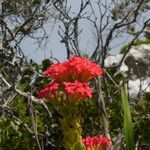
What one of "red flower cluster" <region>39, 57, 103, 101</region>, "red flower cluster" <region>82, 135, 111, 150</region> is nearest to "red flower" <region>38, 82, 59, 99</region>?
"red flower cluster" <region>39, 57, 103, 101</region>

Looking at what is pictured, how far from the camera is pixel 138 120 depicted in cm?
470

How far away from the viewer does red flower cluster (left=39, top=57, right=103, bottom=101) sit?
2.19 metres

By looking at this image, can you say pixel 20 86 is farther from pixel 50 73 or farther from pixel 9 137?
pixel 50 73

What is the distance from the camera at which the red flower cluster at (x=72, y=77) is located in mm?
2189

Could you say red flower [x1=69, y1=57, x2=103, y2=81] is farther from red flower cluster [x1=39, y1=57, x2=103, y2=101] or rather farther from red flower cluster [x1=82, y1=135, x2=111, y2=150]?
red flower cluster [x1=82, y1=135, x2=111, y2=150]

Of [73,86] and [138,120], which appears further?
[138,120]

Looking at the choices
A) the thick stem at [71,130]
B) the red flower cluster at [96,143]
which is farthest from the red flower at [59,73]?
the red flower cluster at [96,143]

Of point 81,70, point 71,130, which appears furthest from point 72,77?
point 71,130

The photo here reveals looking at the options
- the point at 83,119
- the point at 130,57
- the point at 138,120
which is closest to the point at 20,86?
the point at 83,119

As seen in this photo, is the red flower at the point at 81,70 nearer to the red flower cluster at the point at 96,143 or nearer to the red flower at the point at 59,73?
the red flower at the point at 59,73

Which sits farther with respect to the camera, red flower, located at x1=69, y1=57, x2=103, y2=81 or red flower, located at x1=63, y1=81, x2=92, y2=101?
red flower, located at x1=69, y1=57, x2=103, y2=81

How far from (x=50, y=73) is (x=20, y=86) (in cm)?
299

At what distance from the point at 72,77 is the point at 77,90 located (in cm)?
13

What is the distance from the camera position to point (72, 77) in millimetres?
2258
